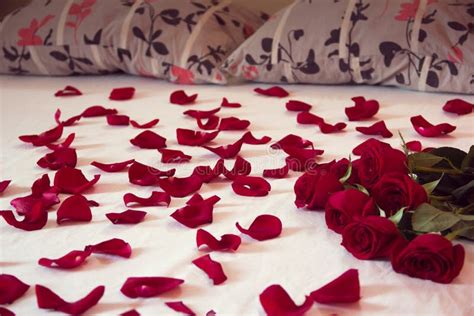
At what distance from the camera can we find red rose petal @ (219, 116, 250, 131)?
1.59 m

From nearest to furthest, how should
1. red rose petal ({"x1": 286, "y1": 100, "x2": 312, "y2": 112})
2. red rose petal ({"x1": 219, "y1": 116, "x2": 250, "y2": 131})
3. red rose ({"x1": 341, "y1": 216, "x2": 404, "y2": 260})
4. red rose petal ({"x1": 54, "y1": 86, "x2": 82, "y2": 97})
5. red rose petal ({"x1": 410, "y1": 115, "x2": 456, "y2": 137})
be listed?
red rose ({"x1": 341, "y1": 216, "x2": 404, "y2": 260}) < red rose petal ({"x1": 410, "y1": 115, "x2": 456, "y2": 137}) < red rose petal ({"x1": 219, "y1": 116, "x2": 250, "y2": 131}) < red rose petal ({"x1": 286, "y1": 100, "x2": 312, "y2": 112}) < red rose petal ({"x1": 54, "y1": 86, "x2": 82, "y2": 97})

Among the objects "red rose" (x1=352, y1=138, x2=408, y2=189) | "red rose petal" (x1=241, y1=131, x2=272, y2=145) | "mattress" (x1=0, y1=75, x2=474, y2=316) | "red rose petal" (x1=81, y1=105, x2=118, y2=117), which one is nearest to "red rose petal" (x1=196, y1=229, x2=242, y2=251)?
"mattress" (x1=0, y1=75, x2=474, y2=316)

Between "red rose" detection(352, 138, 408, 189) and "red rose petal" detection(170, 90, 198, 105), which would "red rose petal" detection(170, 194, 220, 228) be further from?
"red rose petal" detection(170, 90, 198, 105)

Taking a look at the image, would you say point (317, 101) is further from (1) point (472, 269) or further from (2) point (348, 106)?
(1) point (472, 269)

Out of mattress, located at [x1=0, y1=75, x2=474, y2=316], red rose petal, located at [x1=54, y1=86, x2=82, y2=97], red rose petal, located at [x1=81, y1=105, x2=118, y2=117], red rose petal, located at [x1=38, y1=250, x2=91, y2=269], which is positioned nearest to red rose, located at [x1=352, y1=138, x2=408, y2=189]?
mattress, located at [x1=0, y1=75, x2=474, y2=316]

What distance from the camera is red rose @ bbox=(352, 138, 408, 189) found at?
3.51ft

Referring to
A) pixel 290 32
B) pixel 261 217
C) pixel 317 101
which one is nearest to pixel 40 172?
pixel 261 217

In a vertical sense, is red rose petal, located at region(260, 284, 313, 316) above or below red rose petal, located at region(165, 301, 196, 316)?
above

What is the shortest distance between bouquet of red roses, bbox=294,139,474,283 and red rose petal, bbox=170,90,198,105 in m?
0.73

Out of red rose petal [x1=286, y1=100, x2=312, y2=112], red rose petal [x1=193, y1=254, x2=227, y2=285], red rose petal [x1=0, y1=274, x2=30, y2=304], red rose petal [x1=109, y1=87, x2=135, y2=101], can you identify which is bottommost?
red rose petal [x1=109, y1=87, x2=135, y2=101]

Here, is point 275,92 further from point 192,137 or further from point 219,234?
point 219,234

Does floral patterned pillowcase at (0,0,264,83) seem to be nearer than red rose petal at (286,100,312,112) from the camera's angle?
No

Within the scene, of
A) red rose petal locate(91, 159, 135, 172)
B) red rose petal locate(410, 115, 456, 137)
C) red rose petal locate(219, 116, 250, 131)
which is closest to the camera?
red rose petal locate(91, 159, 135, 172)

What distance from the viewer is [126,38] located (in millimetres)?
2113
